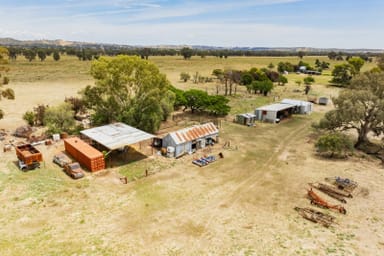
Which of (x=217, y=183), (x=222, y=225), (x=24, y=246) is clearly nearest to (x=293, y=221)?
(x=222, y=225)

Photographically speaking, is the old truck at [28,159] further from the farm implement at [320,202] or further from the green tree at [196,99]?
the green tree at [196,99]

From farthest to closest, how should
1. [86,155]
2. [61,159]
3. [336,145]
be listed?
[336,145] < [61,159] < [86,155]

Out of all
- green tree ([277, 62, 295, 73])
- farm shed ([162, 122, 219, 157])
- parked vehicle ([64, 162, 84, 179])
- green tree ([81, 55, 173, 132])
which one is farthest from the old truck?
green tree ([277, 62, 295, 73])

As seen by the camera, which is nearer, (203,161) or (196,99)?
(203,161)

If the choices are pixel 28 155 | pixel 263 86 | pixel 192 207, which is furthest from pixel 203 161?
pixel 263 86

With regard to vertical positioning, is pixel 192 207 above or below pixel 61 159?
below

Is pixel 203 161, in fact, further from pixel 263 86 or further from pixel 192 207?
pixel 263 86

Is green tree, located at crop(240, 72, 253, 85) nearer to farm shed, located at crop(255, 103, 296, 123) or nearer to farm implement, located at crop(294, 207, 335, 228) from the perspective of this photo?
farm shed, located at crop(255, 103, 296, 123)

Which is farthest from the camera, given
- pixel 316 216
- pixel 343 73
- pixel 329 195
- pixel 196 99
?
pixel 343 73
